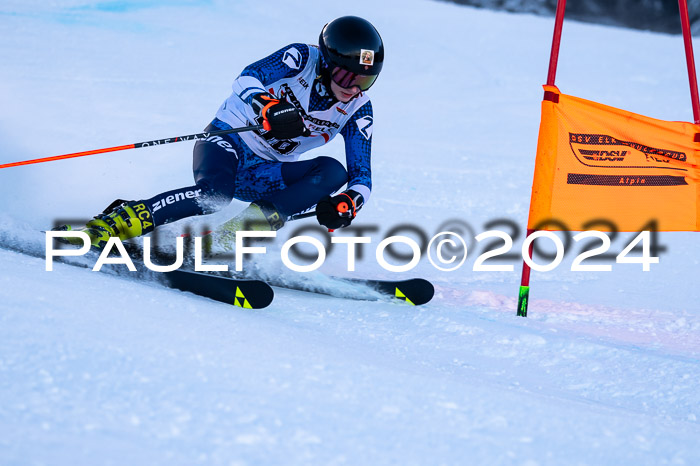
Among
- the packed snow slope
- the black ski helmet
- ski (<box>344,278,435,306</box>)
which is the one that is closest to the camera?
the packed snow slope

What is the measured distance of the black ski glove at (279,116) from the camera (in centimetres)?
299

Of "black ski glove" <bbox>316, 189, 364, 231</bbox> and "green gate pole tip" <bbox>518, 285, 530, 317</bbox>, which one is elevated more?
"black ski glove" <bbox>316, 189, 364, 231</bbox>

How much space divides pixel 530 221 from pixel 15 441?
2.39m

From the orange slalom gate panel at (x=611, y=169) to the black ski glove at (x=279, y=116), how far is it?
41.5 inches

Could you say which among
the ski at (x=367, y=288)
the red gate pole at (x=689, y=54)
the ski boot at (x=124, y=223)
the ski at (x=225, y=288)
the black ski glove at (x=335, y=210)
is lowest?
the ski at (x=367, y=288)

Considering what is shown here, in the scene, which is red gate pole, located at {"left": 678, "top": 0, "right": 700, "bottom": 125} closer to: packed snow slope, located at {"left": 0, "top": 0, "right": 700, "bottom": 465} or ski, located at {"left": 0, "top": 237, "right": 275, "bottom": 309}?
packed snow slope, located at {"left": 0, "top": 0, "right": 700, "bottom": 465}

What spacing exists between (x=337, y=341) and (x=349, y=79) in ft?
3.99

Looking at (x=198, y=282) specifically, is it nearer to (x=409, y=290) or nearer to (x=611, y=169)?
(x=409, y=290)

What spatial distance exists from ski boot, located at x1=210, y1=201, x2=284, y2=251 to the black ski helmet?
2.20 ft

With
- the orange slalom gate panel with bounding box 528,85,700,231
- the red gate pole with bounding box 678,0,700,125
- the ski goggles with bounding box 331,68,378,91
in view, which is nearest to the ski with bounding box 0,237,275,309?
the ski goggles with bounding box 331,68,378,91

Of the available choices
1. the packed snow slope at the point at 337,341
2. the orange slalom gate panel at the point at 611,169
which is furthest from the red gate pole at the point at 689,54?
the packed snow slope at the point at 337,341

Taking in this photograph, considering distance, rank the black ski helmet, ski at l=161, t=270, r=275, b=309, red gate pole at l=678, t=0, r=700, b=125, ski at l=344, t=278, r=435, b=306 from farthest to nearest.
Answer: red gate pole at l=678, t=0, r=700, b=125, ski at l=344, t=278, r=435, b=306, the black ski helmet, ski at l=161, t=270, r=275, b=309

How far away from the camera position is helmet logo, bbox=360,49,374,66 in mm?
3100

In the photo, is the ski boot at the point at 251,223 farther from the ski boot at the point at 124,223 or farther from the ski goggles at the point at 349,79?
the ski goggles at the point at 349,79
